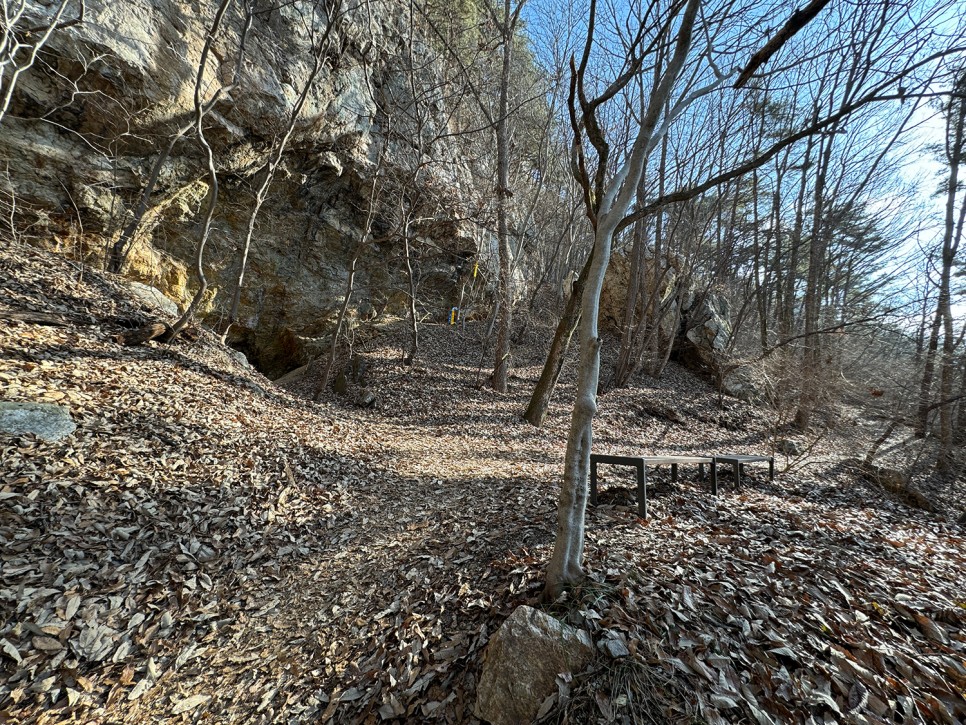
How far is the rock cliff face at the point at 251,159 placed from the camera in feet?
26.0

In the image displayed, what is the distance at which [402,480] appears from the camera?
609 cm

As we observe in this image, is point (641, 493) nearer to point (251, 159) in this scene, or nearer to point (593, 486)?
point (593, 486)

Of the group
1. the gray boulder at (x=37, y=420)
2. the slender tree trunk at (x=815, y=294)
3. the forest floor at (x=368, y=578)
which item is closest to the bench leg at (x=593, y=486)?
the forest floor at (x=368, y=578)

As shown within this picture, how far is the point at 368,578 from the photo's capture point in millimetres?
3748

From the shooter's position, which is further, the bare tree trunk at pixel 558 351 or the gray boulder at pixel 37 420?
the bare tree trunk at pixel 558 351

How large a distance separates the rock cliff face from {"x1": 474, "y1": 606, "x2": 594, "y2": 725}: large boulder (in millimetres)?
10719

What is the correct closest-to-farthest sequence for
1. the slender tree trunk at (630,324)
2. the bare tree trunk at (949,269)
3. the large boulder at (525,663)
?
1. the large boulder at (525,663)
2. the bare tree trunk at (949,269)
3. the slender tree trunk at (630,324)

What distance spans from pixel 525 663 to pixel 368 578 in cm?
191

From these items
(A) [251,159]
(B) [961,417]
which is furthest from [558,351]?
(A) [251,159]

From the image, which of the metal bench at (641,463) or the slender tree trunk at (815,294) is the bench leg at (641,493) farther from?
the slender tree trunk at (815,294)

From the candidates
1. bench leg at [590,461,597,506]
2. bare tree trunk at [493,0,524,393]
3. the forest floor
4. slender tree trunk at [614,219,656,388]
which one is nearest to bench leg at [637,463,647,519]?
the forest floor

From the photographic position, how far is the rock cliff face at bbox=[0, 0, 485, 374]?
7.93 meters

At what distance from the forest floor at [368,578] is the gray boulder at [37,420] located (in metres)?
0.17

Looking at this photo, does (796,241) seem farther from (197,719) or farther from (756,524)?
(197,719)
